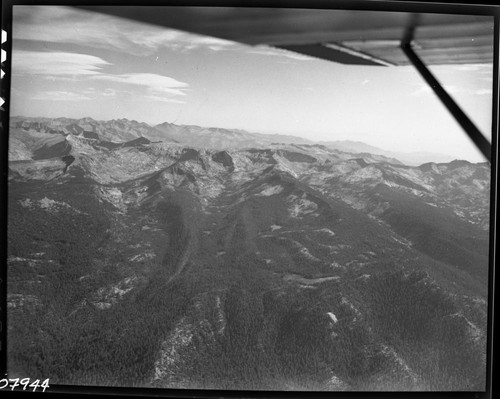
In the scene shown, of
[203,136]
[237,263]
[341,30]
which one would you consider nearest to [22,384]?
[237,263]

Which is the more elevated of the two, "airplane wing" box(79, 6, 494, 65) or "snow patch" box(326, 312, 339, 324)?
"airplane wing" box(79, 6, 494, 65)

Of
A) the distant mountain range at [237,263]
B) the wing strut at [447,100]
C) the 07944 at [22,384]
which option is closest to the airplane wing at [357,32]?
the wing strut at [447,100]

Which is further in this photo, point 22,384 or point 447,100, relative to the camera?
point 447,100

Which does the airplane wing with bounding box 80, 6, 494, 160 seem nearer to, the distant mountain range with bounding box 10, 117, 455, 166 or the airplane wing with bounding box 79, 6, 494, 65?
the airplane wing with bounding box 79, 6, 494, 65

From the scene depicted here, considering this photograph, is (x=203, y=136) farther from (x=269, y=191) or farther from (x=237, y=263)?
(x=237, y=263)

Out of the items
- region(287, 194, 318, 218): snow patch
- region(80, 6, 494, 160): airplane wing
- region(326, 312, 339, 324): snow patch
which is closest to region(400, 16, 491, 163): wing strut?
region(80, 6, 494, 160): airplane wing

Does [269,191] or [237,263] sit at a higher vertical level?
[269,191]

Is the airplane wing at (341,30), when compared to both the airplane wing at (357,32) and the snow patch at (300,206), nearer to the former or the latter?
the airplane wing at (357,32)
